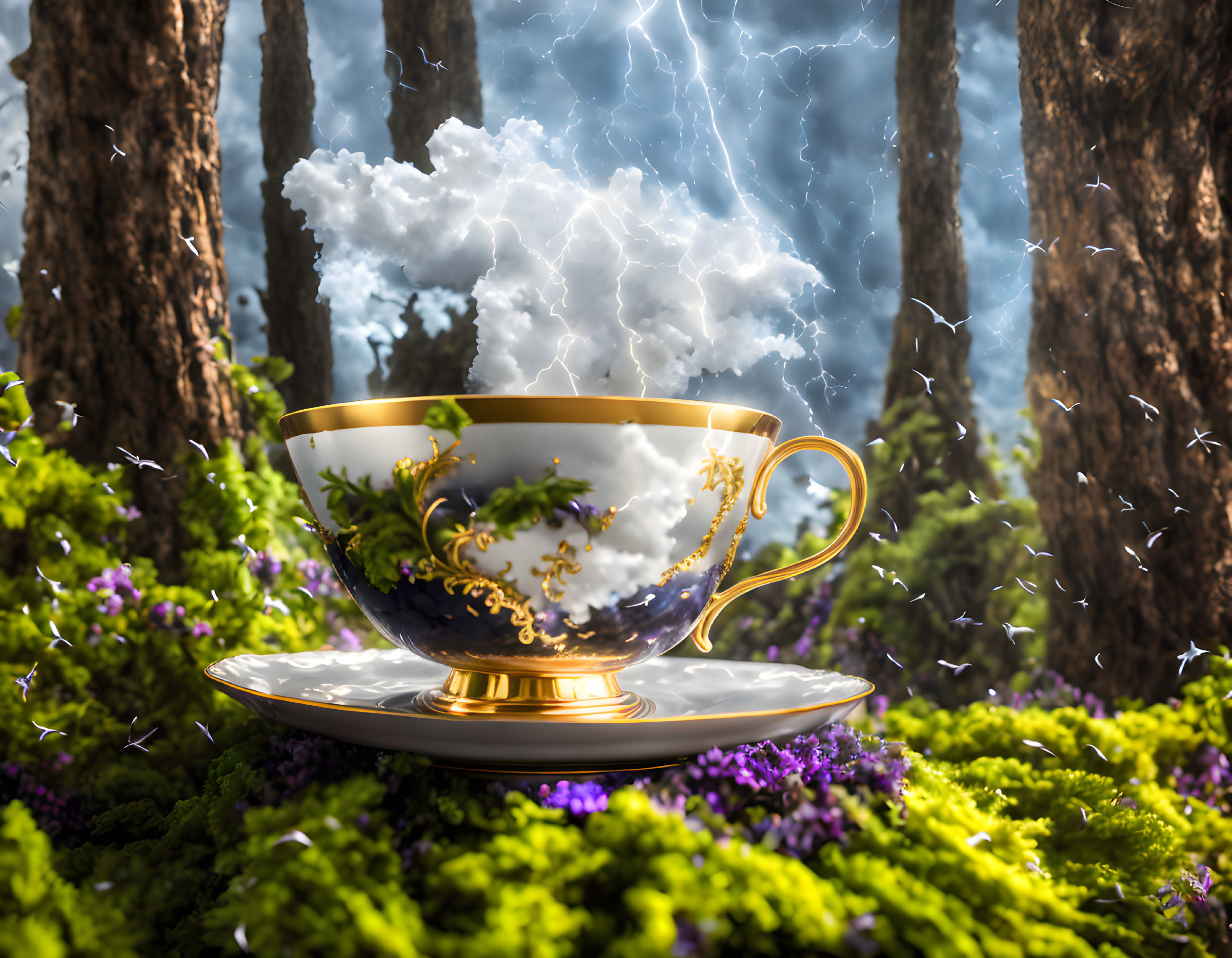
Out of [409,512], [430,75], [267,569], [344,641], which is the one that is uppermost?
[430,75]

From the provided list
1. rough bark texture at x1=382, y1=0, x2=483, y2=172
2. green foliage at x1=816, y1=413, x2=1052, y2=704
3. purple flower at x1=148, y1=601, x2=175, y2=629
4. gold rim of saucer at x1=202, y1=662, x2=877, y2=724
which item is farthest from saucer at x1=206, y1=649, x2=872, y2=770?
rough bark texture at x1=382, y1=0, x2=483, y2=172

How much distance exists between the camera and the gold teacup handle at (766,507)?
26.4 inches

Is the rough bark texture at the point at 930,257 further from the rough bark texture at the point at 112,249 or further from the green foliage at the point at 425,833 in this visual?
the rough bark texture at the point at 112,249

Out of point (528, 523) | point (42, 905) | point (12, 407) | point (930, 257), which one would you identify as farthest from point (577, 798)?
point (930, 257)

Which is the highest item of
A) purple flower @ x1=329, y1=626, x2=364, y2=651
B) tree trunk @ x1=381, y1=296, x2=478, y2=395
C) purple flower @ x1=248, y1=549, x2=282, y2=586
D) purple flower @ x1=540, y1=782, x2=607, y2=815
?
tree trunk @ x1=381, y1=296, x2=478, y2=395

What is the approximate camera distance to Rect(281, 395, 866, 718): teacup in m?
0.53

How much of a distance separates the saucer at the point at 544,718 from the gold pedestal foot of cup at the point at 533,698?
0.03 meters

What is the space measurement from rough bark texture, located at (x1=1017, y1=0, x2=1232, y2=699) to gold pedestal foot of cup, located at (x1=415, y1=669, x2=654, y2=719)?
0.83 meters

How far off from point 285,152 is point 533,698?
1.08m

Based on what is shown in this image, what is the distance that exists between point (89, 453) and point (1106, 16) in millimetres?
1544

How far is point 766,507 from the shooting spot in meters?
0.70

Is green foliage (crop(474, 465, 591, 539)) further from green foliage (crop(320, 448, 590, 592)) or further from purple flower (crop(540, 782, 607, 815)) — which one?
purple flower (crop(540, 782, 607, 815))

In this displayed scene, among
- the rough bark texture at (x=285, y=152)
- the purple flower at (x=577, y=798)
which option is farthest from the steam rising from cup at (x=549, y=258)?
the purple flower at (x=577, y=798)

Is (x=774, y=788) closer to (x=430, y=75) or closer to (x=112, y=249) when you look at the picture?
(x=112, y=249)
